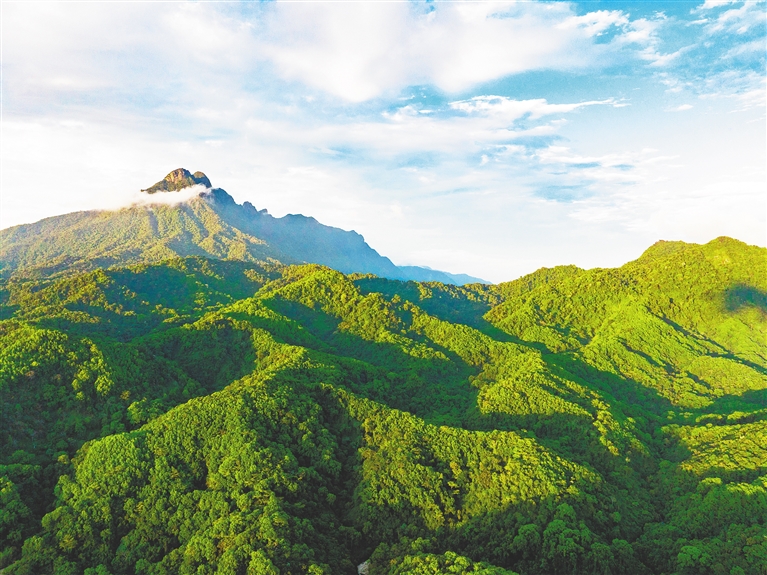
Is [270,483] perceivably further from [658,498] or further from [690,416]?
[690,416]

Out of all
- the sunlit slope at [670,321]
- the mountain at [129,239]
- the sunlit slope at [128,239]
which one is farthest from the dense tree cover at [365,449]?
the sunlit slope at [128,239]

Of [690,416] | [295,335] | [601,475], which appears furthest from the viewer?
[295,335]

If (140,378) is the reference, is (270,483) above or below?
below

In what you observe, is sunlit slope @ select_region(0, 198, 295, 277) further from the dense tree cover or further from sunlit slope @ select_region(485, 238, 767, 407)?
sunlit slope @ select_region(485, 238, 767, 407)

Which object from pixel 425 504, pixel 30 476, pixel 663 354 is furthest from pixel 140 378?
pixel 663 354

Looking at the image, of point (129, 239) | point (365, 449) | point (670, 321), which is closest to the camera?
point (365, 449)

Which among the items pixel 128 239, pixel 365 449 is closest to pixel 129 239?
pixel 128 239

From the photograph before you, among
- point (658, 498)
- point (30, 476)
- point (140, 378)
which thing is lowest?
point (658, 498)

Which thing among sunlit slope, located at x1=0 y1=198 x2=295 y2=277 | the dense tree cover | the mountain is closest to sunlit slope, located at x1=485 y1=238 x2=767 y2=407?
the dense tree cover

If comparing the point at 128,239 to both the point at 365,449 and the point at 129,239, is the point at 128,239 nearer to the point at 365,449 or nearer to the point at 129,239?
the point at 129,239
